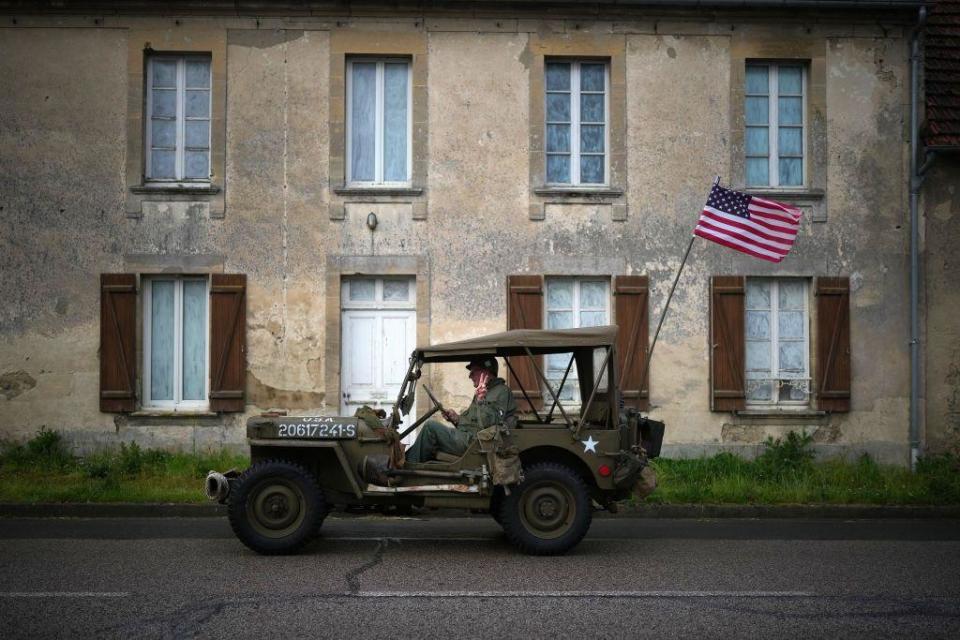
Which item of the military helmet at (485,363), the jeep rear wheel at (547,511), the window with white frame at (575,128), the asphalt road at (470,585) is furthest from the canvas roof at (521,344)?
the window with white frame at (575,128)

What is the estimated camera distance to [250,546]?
8.38 m

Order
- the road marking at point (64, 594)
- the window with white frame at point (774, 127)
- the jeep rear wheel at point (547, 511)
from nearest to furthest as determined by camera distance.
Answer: the road marking at point (64, 594)
the jeep rear wheel at point (547, 511)
the window with white frame at point (774, 127)

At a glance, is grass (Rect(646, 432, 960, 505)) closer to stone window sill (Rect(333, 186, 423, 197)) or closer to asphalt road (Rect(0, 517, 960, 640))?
asphalt road (Rect(0, 517, 960, 640))

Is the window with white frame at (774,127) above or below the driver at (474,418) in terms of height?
above

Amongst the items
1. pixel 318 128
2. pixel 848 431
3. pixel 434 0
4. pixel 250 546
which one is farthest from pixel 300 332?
pixel 848 431

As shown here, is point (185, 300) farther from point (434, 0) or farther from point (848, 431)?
point (848, 431)

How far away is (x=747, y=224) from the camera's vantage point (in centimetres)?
1187

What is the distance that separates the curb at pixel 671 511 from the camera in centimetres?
1129

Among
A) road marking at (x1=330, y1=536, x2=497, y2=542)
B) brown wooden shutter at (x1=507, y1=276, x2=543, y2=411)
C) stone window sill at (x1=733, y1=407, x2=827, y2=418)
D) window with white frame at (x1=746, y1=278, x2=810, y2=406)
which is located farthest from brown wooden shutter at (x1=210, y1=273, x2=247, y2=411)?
window with white frame at (x1=746, y1=278, x2=810, y2=406)

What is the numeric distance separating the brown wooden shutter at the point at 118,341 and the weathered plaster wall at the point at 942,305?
1130cm

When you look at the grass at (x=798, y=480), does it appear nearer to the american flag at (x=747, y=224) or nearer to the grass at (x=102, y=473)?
the american flag at (x=747, y=224)

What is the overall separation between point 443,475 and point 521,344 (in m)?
1.31

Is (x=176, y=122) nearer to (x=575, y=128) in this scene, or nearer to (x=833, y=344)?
(x=575, y=128)

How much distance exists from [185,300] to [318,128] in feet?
10.3
